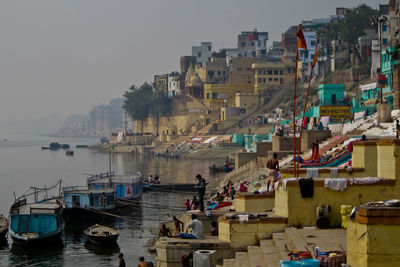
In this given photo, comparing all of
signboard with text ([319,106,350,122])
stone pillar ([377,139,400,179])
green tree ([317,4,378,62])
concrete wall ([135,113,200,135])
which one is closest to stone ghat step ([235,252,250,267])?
stone pillar ([377,139,400,179])

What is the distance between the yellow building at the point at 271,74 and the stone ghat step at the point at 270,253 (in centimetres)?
8386

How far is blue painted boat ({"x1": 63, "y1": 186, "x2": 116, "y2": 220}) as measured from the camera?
2958cm

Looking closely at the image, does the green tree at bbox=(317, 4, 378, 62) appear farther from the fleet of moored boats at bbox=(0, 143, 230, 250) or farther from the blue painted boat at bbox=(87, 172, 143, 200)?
the blue painted boat at bbox=(87, 172, 143, 200)

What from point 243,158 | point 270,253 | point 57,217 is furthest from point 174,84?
point 270,253

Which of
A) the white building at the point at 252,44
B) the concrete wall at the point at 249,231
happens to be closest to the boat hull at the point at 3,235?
the concrete wall at the point at 249,231

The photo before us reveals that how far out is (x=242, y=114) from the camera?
3666 inches

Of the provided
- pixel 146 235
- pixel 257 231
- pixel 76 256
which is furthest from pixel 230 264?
pixel 146 235

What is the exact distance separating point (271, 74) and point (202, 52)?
2510 centimetres

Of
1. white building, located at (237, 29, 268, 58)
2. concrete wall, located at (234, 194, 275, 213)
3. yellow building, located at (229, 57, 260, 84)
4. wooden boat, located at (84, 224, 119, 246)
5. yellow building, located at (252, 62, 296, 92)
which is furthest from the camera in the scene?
white building, located at (237, 29, 268, 58)

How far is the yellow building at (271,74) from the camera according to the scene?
3765 inches

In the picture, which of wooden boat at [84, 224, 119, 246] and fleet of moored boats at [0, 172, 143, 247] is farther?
fleet of moored boats at [0, 172, 143, 247]

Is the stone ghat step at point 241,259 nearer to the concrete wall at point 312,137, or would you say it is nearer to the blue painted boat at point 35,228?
the blue painted boat at point 35,228

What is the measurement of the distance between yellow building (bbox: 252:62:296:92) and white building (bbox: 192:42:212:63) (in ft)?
75.4

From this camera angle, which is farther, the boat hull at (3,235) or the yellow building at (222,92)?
the yellow building at (222,92)
